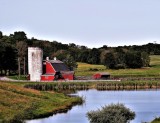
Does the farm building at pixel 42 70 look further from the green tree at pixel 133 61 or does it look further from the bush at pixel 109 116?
the bush at pixel 109 116

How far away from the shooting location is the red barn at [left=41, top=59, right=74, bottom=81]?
5157 inches

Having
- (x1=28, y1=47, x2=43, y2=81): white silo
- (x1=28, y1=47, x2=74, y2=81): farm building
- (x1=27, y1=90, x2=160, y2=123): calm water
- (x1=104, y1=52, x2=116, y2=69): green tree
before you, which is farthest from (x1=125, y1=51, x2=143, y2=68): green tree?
(x1=27, y1=90, x2=160, y2=123): calm water

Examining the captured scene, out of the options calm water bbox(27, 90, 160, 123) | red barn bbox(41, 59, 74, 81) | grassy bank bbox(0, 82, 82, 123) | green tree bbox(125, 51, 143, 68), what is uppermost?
green tree bbox(125, 51, 143, 68)

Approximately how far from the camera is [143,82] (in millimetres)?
116938

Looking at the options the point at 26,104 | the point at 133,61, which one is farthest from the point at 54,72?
the point at 26,104

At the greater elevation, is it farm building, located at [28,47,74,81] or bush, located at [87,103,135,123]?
farm building, located at [28,47,74,81]

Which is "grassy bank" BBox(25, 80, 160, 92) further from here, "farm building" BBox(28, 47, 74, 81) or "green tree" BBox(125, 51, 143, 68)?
"green tree" BBox(125, 51, 143, 68)

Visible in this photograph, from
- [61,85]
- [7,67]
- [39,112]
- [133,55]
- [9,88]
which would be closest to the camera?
[39,112]

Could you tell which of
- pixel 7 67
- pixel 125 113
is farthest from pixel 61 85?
pixel 125 113

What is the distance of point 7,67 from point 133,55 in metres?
57.8

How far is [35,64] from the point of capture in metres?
131

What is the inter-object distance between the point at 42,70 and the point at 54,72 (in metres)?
3.32

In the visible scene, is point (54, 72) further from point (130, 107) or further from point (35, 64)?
point (130, 107)

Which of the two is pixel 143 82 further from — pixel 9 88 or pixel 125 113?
pixel 125 113
